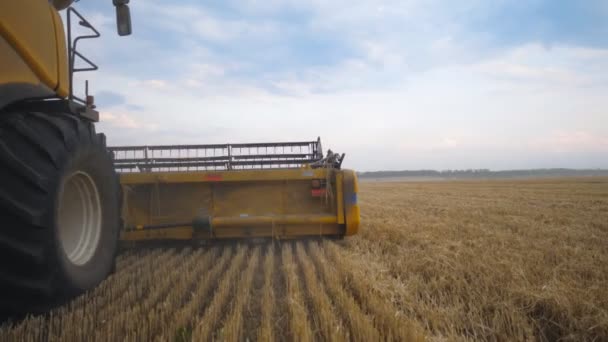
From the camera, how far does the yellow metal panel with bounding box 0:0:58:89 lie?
76.6 inches

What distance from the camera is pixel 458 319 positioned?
251cm

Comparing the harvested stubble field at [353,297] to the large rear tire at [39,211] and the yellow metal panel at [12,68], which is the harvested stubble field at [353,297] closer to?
the large rear tire at [39,211]

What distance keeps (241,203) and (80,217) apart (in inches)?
103

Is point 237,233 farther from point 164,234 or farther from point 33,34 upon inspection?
point 33,34

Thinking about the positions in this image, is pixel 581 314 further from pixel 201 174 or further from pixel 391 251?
pixel 201 174

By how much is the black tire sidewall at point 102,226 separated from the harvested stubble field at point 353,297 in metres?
0.25

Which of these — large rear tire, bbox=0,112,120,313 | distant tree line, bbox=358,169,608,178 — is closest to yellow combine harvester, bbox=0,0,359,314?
large rear tire, bbox=0,112,120,313

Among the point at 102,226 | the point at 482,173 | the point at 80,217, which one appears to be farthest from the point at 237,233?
the point at 482,173

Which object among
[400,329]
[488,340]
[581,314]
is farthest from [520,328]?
→ [400,329]

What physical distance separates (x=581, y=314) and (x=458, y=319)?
2.65 ft

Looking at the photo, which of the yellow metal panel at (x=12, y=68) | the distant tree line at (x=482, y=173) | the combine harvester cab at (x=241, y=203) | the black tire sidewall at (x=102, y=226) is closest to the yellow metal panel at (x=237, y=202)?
the combine harvester cab at (x=241, y=203)

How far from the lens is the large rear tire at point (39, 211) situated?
70.8 inches

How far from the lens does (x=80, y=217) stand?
2.67 m

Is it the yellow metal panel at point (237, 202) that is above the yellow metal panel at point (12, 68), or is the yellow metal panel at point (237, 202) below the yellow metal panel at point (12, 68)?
below
